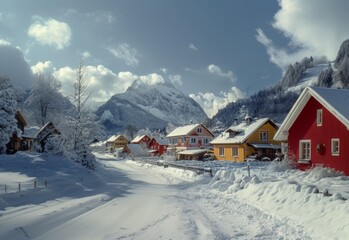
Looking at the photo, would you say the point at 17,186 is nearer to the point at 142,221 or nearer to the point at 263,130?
the point at 142,221

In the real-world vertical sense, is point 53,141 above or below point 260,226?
above

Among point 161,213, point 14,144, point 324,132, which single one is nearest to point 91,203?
point 161,213

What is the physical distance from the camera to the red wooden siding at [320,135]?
2648 centimetres

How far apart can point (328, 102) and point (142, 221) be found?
19.5 meters

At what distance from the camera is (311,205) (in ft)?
41.2

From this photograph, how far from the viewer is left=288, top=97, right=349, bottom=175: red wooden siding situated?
86.9 ft

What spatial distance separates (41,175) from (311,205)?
20.9 m

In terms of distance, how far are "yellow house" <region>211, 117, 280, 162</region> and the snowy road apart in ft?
126

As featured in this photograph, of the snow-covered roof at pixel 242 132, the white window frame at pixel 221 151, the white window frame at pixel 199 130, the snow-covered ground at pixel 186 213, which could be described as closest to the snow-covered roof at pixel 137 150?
the white window frame at pixel 199 130

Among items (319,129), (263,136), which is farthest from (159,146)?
(319,129)

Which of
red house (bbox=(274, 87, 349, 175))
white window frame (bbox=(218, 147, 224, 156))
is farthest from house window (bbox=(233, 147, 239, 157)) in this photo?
red house (bbox=(274, 87, 349, 175))

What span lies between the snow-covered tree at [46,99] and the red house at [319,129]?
160ft

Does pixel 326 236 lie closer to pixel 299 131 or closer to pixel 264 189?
pixel 264 189

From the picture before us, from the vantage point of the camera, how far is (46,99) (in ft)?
226
